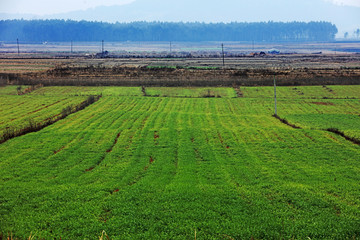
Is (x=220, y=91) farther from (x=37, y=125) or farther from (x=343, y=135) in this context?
(x=37, y=125)

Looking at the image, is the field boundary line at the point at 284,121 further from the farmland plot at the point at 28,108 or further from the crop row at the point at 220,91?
the farmland plot at the point at 28,108

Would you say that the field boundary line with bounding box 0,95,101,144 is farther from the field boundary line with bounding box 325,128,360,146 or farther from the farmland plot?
the field boundary line with bounding box 325,128,360,146

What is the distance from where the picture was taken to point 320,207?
1653 cm

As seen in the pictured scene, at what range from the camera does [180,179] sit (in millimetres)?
20172

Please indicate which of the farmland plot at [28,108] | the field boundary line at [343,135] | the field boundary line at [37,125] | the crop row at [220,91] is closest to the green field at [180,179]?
the field boundary line at [343,135]

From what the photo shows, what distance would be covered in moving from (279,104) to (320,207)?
1504 inches

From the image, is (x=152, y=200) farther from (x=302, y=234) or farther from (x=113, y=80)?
(x=113, y=80)

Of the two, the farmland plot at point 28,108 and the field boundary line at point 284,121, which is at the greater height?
the farmland plot at point 28,108

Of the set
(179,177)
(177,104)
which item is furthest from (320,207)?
(177,104)

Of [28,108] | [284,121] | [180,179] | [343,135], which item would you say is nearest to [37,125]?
[28,108]

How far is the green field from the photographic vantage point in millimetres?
14734

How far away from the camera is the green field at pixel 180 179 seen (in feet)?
48.3

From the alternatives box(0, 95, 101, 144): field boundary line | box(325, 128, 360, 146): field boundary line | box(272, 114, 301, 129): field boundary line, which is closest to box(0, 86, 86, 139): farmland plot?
box(0, 95, 101, 144): field boundary line

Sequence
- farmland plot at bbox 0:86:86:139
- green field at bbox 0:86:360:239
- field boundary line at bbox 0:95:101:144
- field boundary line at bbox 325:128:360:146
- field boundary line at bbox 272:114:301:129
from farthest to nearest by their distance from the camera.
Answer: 1. field boundary line at bbox 272:114:301:129
2. farmland plot at bbox 0:86:86:139
3. field boundary line at bbox 0:95:101:144
4. field boundary line at bbox 325:128:360:146
5. green field at bbox 0:86:360:239
